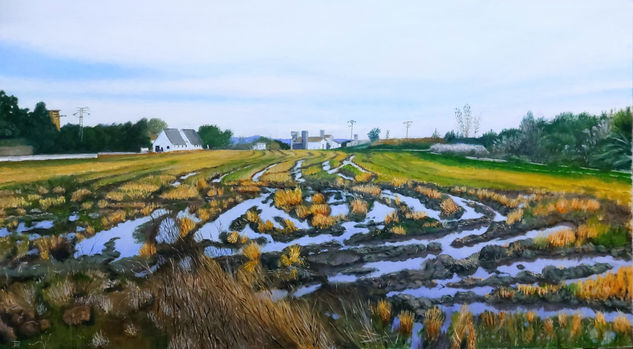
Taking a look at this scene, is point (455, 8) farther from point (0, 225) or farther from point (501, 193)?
point (0, 225)

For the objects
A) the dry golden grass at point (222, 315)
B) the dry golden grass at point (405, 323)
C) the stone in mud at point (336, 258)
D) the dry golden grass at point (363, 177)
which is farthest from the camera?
the dry golden grass at point (363, 177)

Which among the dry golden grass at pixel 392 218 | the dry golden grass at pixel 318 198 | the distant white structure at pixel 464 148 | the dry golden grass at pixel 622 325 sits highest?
the distant white structure at pixel 464 148

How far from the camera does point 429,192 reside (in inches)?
101

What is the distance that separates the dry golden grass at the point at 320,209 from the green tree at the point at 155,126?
1056mm

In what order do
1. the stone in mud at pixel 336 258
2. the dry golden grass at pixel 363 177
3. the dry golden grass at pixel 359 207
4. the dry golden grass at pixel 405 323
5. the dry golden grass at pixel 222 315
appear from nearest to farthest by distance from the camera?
the dry golden grass at pixel 222 315, the dry golden grass at pixel 405 323, the stone in mud at pixel 336 258, the dry golden grass at pixel 359 207, the dry golden grass at pixel 363 177

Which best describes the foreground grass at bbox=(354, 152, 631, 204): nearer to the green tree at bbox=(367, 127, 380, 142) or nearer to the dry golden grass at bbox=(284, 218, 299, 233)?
the green tree at bbox=(367, 127, 380, 142)

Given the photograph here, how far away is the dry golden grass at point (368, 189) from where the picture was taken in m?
2.52

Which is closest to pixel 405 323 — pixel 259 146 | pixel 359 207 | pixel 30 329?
pixel 359 207

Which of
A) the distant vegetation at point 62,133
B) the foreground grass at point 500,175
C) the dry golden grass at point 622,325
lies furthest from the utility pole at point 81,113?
the dry golden grass at point 622,325

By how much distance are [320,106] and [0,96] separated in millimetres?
1861

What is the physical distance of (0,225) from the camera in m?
2.21

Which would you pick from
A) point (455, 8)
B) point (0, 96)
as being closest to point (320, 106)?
point (455, 8)

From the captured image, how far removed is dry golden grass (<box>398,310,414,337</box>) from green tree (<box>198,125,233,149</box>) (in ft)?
4.95

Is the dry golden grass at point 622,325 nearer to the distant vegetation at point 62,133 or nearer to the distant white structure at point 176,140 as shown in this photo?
the distant white structure at point 176,140
